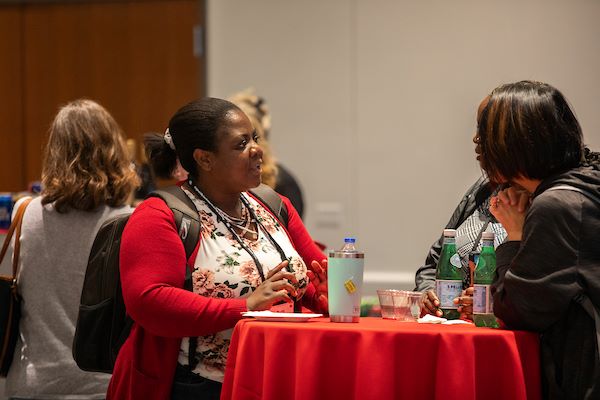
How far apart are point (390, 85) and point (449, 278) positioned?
3.43 metres

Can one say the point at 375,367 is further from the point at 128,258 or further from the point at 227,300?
the point at 128,258

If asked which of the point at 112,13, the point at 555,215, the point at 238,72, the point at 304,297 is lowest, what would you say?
the point at 304,297

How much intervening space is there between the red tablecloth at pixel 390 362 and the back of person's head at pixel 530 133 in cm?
42

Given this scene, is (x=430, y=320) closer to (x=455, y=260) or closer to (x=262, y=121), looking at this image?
(x=455, y=260)

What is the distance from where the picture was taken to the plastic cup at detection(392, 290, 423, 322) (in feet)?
8.95

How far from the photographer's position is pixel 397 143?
613 cm

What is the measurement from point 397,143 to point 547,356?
3.87 metres

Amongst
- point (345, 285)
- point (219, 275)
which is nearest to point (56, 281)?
point (219, 275)

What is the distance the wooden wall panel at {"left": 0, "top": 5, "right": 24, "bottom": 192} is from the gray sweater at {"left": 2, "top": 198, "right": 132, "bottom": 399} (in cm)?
354

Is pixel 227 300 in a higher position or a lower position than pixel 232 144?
lower

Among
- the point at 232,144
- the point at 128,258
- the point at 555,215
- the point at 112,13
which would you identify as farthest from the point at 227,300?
the point at 112,13

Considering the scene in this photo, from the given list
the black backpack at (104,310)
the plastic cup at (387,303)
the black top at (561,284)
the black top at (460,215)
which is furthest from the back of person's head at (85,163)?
the black top at (561,284)

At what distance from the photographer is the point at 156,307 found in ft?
8.75

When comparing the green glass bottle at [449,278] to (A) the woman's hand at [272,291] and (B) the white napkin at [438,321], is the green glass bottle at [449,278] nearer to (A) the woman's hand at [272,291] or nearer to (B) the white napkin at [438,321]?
(B) the white napkin at [438,321]
